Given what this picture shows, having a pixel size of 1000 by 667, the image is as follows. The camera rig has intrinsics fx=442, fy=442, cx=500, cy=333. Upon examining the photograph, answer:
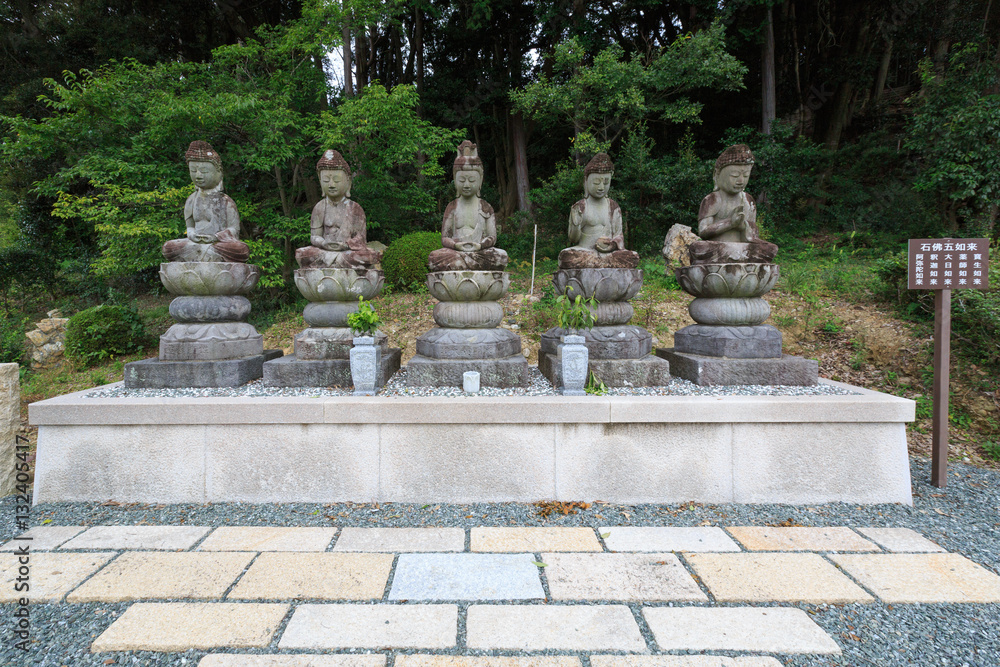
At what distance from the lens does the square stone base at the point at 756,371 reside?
13.2 ft

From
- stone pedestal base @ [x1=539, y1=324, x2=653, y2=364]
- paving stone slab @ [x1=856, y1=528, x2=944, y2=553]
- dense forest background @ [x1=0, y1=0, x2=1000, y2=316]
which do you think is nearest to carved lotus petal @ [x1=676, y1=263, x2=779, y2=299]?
stone pedestal base @ [x1=539, y1=324, x2=653, y2=364]

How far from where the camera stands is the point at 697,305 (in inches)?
177

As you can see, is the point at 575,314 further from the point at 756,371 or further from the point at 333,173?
the point at 333,173

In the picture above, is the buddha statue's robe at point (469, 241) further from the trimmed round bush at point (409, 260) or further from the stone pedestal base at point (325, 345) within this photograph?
the trimmed round bush at point (409, 260)

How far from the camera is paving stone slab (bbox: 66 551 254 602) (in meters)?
2.26

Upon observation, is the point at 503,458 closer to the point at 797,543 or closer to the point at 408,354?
the point at 797,543

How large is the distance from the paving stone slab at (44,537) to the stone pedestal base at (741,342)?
16.9 feet

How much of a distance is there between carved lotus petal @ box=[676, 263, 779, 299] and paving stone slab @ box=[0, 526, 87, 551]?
5.30 meters

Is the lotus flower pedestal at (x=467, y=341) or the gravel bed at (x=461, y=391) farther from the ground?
the lotus flower pedestal at (x=467, y=341)

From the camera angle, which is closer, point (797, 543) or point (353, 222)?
point (797, 543)

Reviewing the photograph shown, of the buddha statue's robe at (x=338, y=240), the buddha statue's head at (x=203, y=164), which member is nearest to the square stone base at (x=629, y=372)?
the buddha statue's robe at (x=338, y=240)

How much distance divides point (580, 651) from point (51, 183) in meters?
10.5

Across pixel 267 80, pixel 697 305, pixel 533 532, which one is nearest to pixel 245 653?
pixel 533 532

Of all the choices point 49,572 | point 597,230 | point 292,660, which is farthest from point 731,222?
point 49,572
